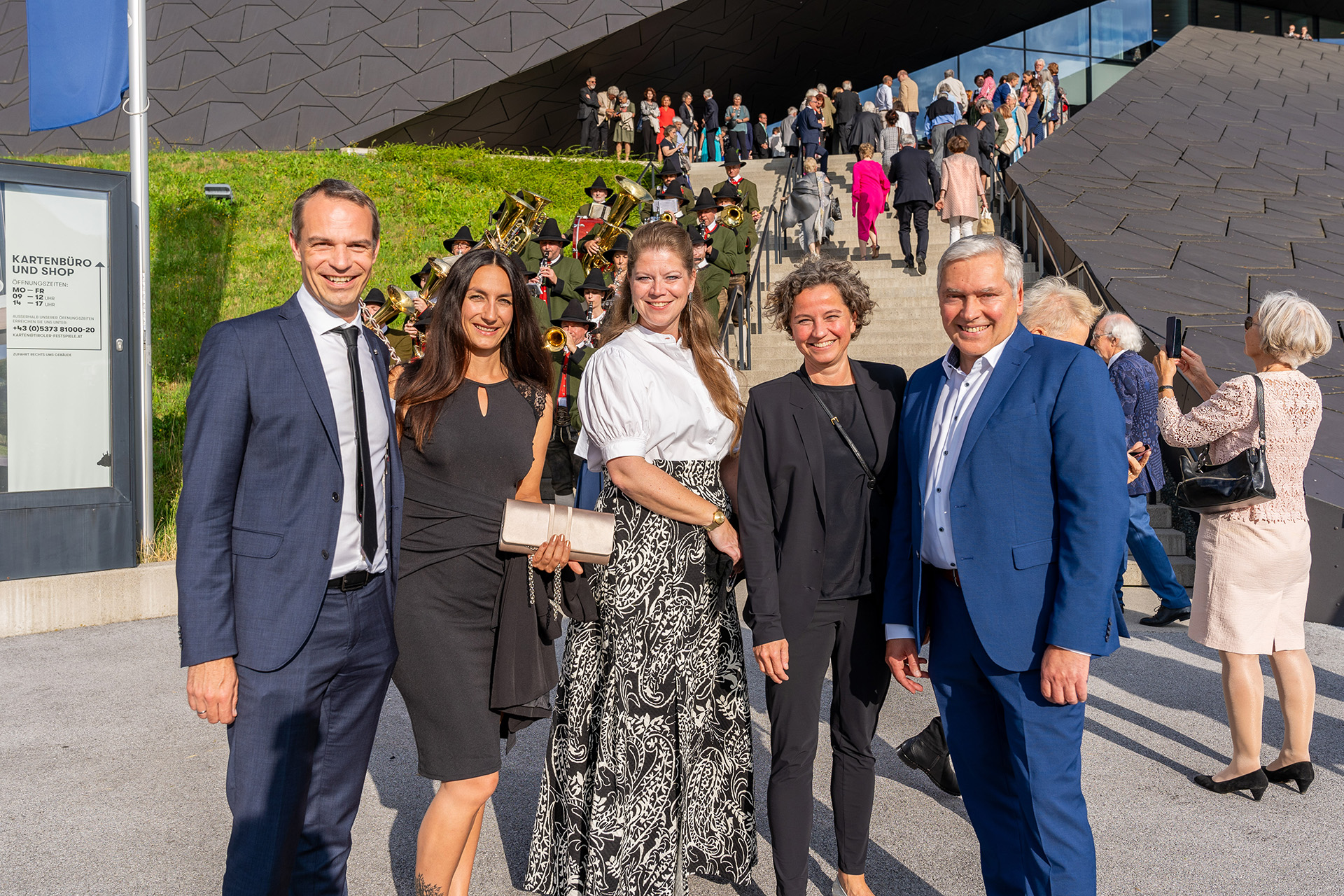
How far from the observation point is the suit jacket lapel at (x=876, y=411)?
2785mm

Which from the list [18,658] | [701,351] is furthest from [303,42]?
[701,351]

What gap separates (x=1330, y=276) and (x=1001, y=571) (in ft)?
36.7

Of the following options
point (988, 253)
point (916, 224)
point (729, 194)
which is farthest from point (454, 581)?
point (916, 224)

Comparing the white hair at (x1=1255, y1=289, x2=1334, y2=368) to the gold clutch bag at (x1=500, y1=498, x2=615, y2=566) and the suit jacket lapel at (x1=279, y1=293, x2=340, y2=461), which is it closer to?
the gold clutch bag at (x1=500, y1=498, x2=615, y2=566)

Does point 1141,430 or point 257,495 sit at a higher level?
point 1141,430

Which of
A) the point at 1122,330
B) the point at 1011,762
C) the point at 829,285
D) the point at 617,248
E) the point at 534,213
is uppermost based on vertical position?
the point at 534,213

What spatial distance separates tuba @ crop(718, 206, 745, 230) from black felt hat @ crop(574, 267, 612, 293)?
A: 6.83 feet

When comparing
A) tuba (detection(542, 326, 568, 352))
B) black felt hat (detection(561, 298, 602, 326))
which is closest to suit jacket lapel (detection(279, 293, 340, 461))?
tuba (detection(542, 326, 568, 352))

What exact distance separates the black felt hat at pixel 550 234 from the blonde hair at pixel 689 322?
7311 mm

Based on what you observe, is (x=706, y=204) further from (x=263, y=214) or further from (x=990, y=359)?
(x=263, y=214)

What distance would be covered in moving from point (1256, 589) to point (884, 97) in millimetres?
17136

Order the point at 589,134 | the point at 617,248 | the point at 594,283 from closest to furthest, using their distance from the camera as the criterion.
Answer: the point at 594,283, the point at 617,248, the point at 589,134

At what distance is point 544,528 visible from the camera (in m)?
2.47

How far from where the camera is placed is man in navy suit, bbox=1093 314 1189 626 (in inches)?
217
